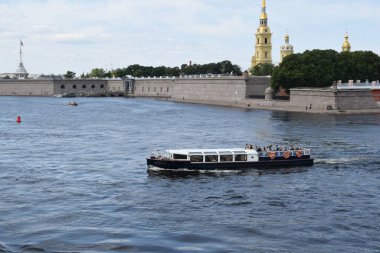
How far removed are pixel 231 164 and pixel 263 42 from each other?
113956mm

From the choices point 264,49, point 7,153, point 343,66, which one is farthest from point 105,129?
point 264,49

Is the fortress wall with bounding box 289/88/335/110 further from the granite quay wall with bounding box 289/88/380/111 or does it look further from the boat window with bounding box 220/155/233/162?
the boat window with bounding box 220/155/233/162

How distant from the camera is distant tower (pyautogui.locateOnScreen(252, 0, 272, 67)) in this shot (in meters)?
148

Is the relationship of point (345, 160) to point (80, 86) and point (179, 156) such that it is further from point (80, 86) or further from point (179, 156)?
point (80, 86)

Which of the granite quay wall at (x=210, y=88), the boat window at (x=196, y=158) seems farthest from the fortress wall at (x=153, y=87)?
the boat window at (x=196, y=158)

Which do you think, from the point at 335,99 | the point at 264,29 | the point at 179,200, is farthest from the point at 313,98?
the point at 264,29

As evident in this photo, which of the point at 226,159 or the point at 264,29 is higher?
the point at 264,29

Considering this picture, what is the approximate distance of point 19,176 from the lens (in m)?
35.8

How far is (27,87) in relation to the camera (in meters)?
173

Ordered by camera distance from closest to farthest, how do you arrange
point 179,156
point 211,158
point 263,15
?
point 179,156 → point 211,158 → point 263,15

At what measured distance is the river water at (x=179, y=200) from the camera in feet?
77.3

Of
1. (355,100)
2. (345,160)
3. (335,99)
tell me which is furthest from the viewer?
(355,100)

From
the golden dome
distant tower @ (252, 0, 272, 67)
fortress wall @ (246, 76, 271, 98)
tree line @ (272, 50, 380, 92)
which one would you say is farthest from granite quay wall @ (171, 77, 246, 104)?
the golden dome

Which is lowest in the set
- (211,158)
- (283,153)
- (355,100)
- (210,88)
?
(211,158)
